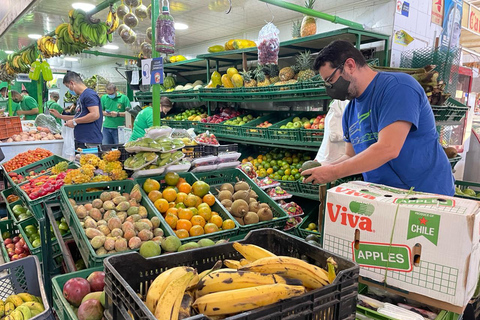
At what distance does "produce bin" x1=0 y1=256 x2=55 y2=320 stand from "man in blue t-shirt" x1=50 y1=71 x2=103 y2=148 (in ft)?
11.0

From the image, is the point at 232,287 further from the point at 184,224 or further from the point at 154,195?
the point at 154,195

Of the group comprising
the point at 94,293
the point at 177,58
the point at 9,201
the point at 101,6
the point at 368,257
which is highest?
the point at 101,6

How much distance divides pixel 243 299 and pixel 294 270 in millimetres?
231

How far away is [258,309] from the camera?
86 centimetres

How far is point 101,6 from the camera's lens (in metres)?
5.27

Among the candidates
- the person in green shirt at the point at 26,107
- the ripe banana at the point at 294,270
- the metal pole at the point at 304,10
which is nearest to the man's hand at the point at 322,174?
the ripe banana at the point at 294,270

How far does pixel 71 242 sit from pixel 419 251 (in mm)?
2170

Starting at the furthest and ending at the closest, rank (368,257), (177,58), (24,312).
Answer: (177,58), (24,312), (368,257)

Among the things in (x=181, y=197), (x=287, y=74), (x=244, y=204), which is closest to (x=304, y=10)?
(x=287, y=74)

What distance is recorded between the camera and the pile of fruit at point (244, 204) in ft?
7.59

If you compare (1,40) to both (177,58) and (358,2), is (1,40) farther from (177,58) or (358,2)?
(358,2)

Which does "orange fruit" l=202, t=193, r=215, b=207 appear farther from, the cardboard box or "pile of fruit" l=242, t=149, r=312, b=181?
"pile of fruit" l=242, t=149, r=312, b=181

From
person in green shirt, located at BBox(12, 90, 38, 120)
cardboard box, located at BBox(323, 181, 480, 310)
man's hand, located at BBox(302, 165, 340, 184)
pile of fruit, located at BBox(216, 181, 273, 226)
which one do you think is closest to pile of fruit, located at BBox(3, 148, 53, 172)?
pile of fruit, located at BBox(216, 181, 273, 226)

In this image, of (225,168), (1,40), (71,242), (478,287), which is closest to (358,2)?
(225,168)
